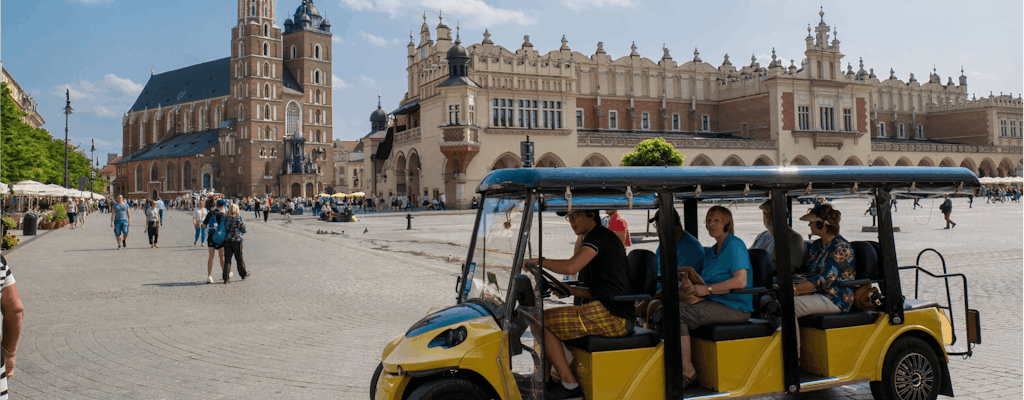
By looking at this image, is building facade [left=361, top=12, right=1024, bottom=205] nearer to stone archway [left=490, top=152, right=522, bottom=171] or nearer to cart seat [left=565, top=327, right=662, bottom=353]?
stone archway [left=490, top=152, right=522, bottom=171]

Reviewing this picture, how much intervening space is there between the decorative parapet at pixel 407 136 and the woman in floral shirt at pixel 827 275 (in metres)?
48.1

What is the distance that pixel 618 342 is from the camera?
13.2ft

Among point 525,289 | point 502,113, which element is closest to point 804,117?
point 502,113

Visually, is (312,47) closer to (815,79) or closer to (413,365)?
(815,79)

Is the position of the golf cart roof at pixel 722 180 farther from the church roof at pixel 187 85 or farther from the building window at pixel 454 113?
the church roof at pixel 187 85

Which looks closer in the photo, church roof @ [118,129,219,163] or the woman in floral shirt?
the woman in floral shirt

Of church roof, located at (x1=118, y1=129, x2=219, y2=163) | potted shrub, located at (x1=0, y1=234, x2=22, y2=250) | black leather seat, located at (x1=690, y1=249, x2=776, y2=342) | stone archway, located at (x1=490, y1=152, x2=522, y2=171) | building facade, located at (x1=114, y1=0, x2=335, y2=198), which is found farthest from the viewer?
church roof, located at (x1=118, y1=129, x2=219, y2=163)

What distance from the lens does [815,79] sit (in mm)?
58188

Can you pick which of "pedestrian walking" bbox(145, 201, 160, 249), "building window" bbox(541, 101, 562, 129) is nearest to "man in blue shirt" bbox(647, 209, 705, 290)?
"pedestrian walking" bbox(145, 201, 160, 249)

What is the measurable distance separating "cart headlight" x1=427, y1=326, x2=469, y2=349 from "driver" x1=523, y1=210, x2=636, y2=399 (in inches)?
20.1

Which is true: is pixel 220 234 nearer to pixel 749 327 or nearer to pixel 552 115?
pixel 749 327

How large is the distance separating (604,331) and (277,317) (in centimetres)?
541

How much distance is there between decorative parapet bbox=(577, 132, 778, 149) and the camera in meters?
50.8

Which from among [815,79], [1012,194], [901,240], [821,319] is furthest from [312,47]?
[821,319]
